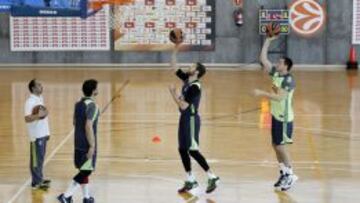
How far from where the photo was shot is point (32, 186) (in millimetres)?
10531

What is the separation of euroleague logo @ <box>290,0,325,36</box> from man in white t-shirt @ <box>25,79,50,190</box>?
65.4 ft

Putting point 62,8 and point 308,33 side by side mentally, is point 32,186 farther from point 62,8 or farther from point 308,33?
point 308,33

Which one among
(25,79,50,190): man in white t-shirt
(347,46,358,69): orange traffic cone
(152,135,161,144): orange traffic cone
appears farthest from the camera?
(347,46,358,69): orange traffic cone

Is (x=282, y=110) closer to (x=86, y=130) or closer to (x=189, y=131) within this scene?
(x=189, y=131)

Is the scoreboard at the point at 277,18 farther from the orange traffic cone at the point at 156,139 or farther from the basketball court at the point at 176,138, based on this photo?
the orange traffic cone at the point at 156,139

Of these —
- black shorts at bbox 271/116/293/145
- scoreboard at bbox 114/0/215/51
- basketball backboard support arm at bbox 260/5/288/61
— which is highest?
scoreboard at bbox 114/0/215/51

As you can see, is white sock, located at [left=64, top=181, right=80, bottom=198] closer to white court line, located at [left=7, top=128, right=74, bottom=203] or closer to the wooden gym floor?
the wooden gym floor

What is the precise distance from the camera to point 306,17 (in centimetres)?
2902

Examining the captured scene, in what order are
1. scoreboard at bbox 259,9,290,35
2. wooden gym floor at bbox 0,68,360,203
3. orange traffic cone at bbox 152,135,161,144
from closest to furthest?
wooden gym floor at bbox 0,68,360,203
orange traffic cone at bbox 152,135,161,144
scoreboard at bbox 259,9,290,35

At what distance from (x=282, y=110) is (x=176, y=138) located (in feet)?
15.6

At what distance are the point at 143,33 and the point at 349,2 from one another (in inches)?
316

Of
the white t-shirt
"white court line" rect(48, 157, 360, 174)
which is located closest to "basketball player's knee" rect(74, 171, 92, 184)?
the white t-shirt

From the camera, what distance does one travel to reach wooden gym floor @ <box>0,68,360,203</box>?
10359mm

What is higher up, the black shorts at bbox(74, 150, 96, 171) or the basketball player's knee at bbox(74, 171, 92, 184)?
the black shorts at bbox(74, 150, 96, 171)
